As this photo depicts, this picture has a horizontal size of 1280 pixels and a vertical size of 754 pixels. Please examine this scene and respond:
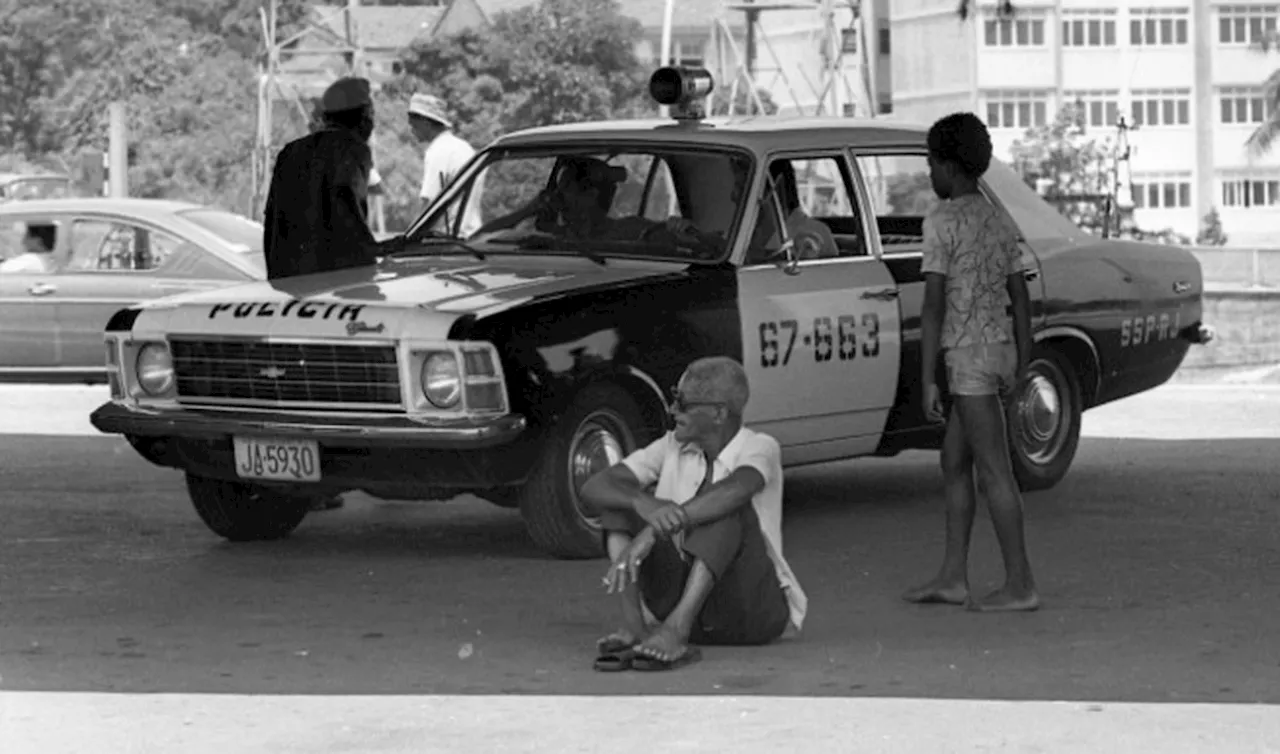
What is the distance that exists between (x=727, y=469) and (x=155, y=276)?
14.1 meters

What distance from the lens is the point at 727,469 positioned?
8781 millimetres

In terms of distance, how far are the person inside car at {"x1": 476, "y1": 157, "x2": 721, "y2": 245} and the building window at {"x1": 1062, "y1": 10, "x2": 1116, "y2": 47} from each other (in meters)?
115

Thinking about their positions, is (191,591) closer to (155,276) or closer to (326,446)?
(326,446)

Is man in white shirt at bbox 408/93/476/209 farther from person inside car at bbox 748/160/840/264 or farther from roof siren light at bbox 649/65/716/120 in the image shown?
person inside car at bbox 748/160/840/264

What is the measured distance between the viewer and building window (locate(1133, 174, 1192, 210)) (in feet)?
410

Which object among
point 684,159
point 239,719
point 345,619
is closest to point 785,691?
point 239,719

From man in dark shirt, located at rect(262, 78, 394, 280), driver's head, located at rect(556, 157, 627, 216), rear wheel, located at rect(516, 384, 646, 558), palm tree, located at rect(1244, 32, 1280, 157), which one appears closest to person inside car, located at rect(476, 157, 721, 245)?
driver's head, located at rect(556, 157, 627, 216)

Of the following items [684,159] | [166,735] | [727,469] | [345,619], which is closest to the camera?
[166,735]

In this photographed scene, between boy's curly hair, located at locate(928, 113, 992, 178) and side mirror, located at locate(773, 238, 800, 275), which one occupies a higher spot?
boy's curly hair, located at locate(928, 113, 992, 178)

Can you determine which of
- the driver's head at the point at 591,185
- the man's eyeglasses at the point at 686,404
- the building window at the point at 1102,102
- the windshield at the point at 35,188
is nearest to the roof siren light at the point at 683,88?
the driver's head at the point at 591,185

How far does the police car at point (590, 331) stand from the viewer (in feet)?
36.1

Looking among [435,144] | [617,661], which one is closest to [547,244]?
[617,661]

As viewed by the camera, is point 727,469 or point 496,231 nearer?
→ point 727,469

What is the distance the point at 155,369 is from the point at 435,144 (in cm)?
488
